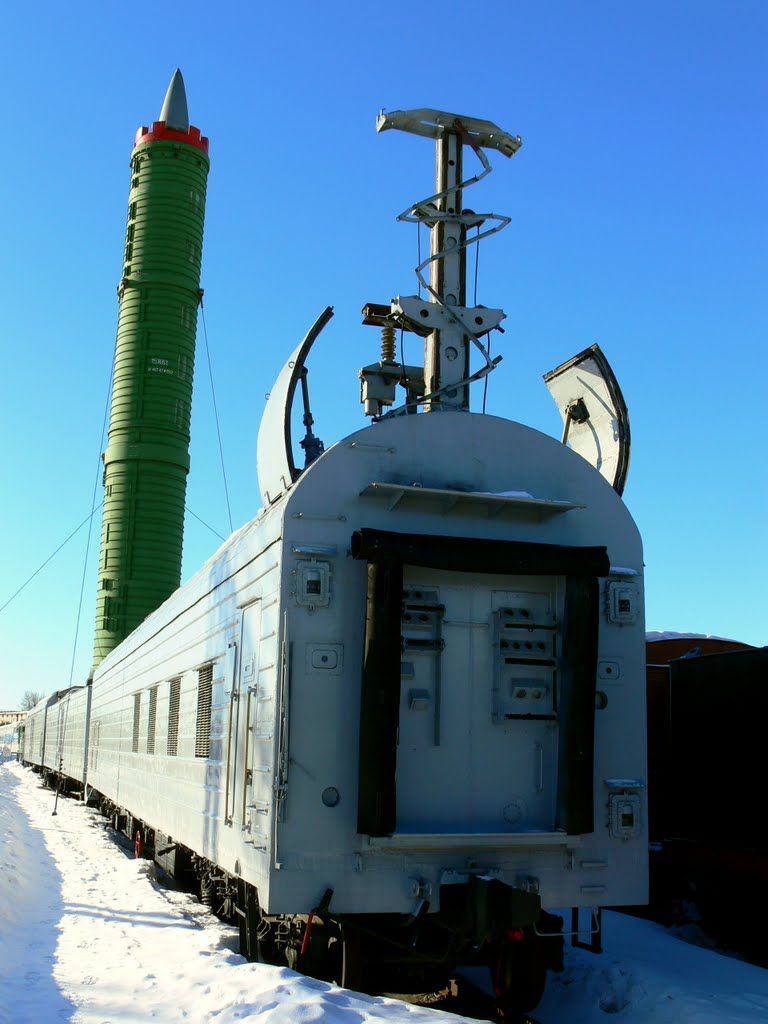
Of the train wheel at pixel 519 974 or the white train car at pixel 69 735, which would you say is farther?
the white train car at pixel 69 735

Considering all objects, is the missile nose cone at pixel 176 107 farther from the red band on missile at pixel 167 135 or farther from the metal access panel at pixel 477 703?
the metal access panel at pixel 477 703

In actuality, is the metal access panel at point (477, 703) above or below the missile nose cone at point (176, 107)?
below

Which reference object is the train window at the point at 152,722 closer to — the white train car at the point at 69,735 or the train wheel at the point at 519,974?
the train wheel at the point at 519,974

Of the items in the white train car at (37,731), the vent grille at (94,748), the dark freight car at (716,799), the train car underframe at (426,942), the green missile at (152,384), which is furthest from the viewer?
the white train car at (37,731)

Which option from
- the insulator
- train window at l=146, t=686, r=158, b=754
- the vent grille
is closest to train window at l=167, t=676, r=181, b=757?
train window at l=146, t=686, r=158, b=754

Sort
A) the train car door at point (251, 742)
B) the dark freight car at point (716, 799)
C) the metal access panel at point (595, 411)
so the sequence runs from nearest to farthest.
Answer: the train car door at point (251, 742) → the metal access panel at point (595, 411) → the dark freight car at point (716, 799)

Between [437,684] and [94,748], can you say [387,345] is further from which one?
[94,748]

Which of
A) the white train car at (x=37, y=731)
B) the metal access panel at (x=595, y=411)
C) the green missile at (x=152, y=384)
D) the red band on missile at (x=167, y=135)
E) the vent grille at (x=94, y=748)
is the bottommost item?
the white train car at (x=37, y=731)

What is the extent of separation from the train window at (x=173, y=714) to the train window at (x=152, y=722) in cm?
118

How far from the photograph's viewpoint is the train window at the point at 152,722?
11367mm

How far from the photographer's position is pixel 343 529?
599 centimetres

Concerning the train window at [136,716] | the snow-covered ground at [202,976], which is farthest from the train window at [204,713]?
the train window at [136,716]

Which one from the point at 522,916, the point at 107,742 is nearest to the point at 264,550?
the point at 522,916

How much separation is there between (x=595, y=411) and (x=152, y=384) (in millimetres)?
25354
